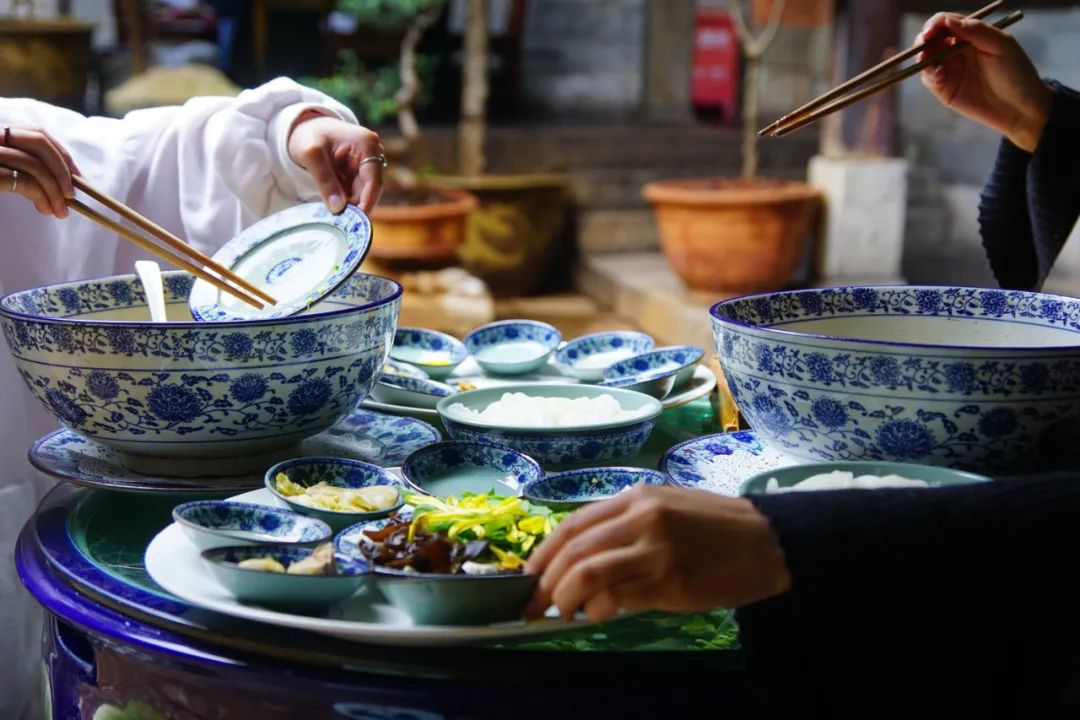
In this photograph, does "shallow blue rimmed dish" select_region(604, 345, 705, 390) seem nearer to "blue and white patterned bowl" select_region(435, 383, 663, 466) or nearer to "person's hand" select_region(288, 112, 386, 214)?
"blue and white patterned bowl" select_region(435, 383, 663, 466)

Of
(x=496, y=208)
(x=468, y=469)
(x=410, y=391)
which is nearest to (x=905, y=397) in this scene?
(x=468, y=469)

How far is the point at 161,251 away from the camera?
1.40m

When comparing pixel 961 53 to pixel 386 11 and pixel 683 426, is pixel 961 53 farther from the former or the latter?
pixel 386 11

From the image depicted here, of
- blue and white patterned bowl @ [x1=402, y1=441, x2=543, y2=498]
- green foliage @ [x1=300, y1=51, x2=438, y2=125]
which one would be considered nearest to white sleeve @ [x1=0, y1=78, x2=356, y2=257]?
blue and white patterned bowl @ [x1=402, y1=441, x2=543, y2=498]

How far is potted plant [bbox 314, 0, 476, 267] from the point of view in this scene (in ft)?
21.7

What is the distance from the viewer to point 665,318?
6156mm

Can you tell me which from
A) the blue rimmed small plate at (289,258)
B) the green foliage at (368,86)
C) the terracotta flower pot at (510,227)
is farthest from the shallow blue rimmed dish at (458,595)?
the terracotta flower pot at (510,227)

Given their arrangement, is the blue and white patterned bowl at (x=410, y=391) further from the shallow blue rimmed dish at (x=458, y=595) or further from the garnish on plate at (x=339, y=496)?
the shallow blue rimmed dish at (x=458, y=595)

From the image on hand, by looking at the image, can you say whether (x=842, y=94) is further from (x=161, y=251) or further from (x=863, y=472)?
(x=161, y=251)

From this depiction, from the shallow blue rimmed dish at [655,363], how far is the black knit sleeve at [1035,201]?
2.05 ft

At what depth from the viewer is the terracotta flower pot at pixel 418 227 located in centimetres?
657

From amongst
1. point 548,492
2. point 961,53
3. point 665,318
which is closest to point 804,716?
point 548,492

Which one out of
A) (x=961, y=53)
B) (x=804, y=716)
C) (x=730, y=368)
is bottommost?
(x=804, y=716)

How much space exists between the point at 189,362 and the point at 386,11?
6760 millimetres
